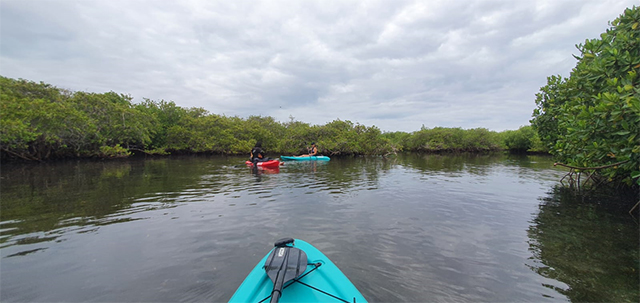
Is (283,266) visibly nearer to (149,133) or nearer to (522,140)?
(149,133)

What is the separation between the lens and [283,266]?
9.14ft

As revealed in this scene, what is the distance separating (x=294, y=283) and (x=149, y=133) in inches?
1334

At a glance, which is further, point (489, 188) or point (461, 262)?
point (489, 188)

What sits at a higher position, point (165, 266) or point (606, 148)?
point (606, 148)

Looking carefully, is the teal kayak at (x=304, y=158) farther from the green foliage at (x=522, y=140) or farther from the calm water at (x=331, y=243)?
the green foliage at (x=522, y=140)

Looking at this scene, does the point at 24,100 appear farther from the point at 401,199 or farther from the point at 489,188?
the point at 489,188

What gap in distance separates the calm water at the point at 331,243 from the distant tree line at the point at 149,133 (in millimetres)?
13727

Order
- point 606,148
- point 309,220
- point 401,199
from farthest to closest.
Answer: point 401,199, point 309,220, point 606,148

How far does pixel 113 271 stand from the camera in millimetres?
3908

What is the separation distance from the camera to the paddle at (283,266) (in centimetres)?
249

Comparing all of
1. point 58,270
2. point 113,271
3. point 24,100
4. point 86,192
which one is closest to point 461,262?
point 113,271

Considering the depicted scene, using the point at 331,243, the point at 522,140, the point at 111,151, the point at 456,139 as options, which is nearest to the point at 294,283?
the point at 331,243

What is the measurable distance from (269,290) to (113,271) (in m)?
2.91

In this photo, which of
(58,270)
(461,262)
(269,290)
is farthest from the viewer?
(461,262)
